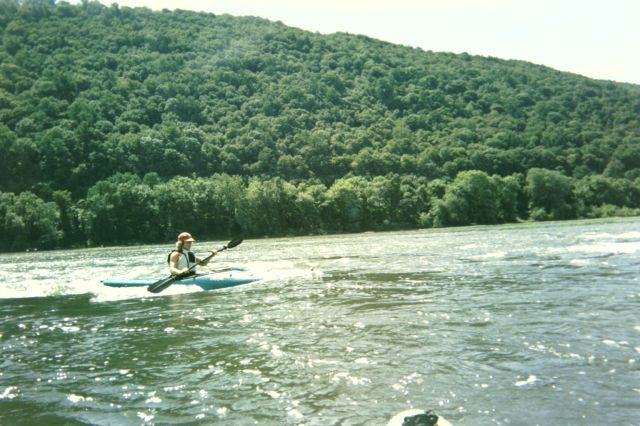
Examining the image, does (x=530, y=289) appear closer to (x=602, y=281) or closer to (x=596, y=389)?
(x=602, y=281)

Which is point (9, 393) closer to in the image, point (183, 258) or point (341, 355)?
point (341, 355)

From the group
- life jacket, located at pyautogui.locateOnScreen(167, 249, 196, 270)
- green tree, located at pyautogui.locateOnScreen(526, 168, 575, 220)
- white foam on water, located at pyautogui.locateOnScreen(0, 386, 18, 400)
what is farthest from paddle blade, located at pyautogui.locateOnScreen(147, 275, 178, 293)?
green tree, located at pyautogui.locateOnScreen(526, 168, 575, 220)

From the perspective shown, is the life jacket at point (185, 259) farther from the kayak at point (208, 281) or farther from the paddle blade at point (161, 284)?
the paddle blade at point (161, 284)

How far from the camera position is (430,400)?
5930 millimetres

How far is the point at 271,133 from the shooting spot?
106 m

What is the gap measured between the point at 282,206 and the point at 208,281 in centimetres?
5908

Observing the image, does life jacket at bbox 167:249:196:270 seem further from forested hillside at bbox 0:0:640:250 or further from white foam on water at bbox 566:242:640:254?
forested hillside at bbox 0:0:640:250

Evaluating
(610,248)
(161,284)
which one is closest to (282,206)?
(610,248)

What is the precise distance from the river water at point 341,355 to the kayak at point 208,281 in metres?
1.57

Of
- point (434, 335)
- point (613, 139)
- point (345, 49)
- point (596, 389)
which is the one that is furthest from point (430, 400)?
point (345, 49)

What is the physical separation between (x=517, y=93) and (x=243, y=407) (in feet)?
402

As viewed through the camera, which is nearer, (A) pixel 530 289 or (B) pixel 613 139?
(A) pixel 530 289

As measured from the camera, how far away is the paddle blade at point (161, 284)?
15456mm

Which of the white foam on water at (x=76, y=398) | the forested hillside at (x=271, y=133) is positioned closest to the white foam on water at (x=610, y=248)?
the white foam on water at (x=76, y=398)
